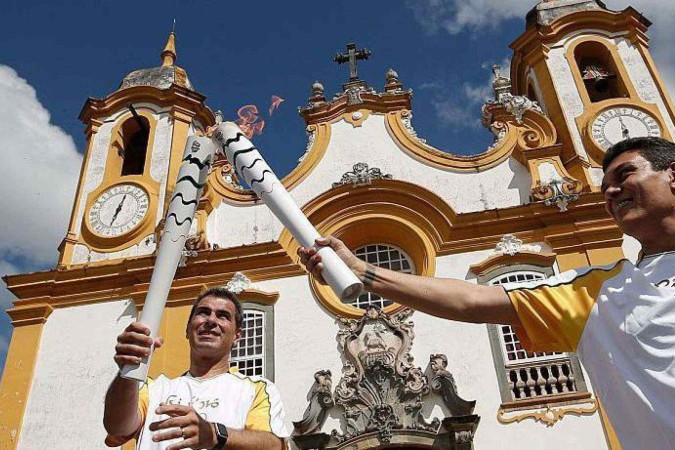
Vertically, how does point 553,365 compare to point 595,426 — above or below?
above

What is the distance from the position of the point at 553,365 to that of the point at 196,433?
26.1ft

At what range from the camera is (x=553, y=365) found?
930 cm

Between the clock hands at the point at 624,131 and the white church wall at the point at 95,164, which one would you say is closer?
the clock hands at the point at 624,131

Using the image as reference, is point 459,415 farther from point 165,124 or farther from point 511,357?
point 165,124

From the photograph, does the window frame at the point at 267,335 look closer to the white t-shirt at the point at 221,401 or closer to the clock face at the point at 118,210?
the clock face at the point at 118,210

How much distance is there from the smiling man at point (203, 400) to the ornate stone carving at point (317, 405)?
239 inches

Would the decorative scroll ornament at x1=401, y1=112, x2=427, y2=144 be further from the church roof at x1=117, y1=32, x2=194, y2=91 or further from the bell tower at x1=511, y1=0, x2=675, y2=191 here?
the church roof at x1=117, y1=32, x2=194, y2=91

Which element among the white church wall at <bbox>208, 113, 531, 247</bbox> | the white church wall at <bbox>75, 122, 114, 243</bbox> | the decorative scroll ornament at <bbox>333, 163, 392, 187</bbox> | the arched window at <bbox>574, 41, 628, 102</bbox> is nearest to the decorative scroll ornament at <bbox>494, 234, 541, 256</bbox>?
the white church wall at <bbox>208, 113, 531, 247</bbox>

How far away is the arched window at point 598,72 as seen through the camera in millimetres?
13633

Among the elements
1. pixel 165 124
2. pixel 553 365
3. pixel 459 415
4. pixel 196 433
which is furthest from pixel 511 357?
pixel 165 124

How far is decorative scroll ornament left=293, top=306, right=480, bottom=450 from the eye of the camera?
8906mm

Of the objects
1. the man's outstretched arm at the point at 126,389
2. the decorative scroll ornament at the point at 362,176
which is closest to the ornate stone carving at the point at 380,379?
the decorative scroll ornament at the point at 362,176

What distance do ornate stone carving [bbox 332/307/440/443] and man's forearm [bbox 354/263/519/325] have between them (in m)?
6.87

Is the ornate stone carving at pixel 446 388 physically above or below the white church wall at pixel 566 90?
below
